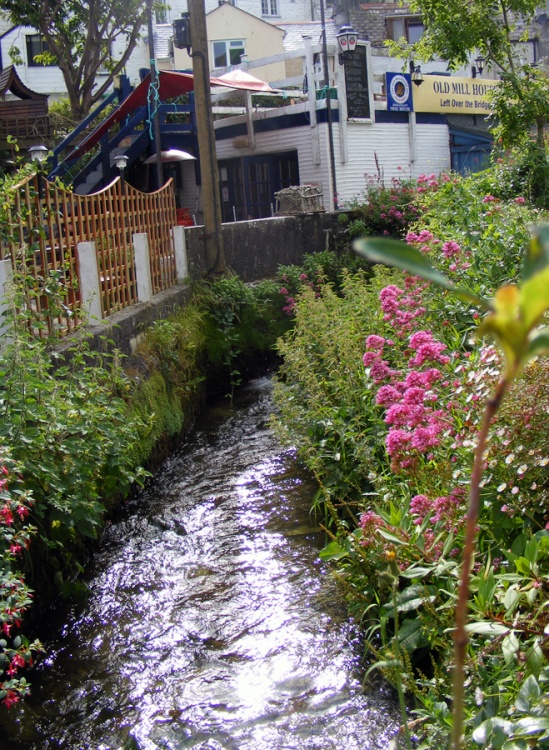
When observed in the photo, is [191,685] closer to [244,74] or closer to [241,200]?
[244,74]

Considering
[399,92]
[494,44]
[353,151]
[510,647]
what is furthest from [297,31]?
[510,647]

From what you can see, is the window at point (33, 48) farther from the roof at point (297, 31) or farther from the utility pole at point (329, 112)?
the utility pole at point (329, 112)

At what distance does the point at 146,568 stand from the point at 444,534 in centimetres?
246

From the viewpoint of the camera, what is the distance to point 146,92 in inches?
685

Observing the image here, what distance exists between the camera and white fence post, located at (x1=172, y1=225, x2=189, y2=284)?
11.5m

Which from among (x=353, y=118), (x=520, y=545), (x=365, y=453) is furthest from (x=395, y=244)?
(x=353, y=118)

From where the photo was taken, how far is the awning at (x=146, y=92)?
17.1 meters

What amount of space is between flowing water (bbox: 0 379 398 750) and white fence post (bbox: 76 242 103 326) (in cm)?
194

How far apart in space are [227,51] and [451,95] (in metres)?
12.3

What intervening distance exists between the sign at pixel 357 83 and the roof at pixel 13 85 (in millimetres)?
8625

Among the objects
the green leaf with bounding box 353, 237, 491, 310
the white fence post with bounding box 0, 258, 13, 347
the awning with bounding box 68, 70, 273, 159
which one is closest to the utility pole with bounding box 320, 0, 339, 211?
the awning with bounding box 68, 70, 273, 159

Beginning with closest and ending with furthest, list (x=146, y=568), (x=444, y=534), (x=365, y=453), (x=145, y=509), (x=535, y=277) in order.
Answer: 1. (x=535, y=277)
2. (x=444, y=534)
3. (x=365, y=453)
4. (x=146, y=568)
5. (x=145, y=509)

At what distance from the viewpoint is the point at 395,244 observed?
77 cm

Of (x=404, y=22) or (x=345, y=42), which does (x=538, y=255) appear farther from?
(x=404, y=22)
